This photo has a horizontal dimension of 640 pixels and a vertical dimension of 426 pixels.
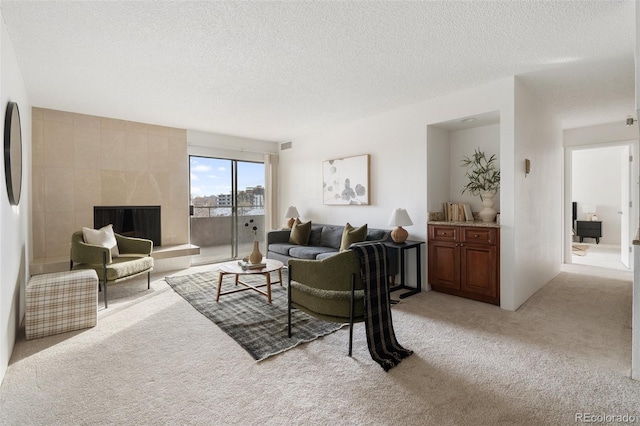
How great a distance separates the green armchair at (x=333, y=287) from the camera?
2352 mm

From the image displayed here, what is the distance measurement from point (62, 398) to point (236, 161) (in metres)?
4.99

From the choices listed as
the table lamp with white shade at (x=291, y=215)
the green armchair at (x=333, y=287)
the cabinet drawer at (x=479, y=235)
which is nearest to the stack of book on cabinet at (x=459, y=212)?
the cabinet drawer at (x=479, y=235)

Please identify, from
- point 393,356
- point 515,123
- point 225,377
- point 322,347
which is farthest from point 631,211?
point 225,377

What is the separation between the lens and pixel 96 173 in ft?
16.2

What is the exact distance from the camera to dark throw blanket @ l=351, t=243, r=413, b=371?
91.8 inches

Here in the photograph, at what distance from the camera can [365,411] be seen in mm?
1815

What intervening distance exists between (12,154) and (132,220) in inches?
111

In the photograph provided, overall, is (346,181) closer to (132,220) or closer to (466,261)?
(466,261)

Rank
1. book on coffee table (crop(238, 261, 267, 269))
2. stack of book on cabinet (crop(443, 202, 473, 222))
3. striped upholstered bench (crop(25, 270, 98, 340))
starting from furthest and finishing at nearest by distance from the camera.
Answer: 1. stack of book on cabinet (crop(443, 202, 473, 222))
2. book on coffee table (crop(238, 261, 267, 269))
3. striped upholstered bench (crop(25, 270, 98, 340))

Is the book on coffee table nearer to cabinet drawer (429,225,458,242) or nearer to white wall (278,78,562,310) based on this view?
white wall (278,78,562,310)

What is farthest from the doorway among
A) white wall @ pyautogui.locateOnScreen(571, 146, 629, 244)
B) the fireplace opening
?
the fireplace opening

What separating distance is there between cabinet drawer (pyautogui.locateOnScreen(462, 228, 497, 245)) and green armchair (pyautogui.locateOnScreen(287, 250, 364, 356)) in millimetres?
2018

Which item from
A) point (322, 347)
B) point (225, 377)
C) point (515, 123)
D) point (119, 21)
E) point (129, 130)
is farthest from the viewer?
point (129, 130)

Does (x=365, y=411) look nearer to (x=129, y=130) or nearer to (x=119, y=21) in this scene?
(x=119, y=21)
